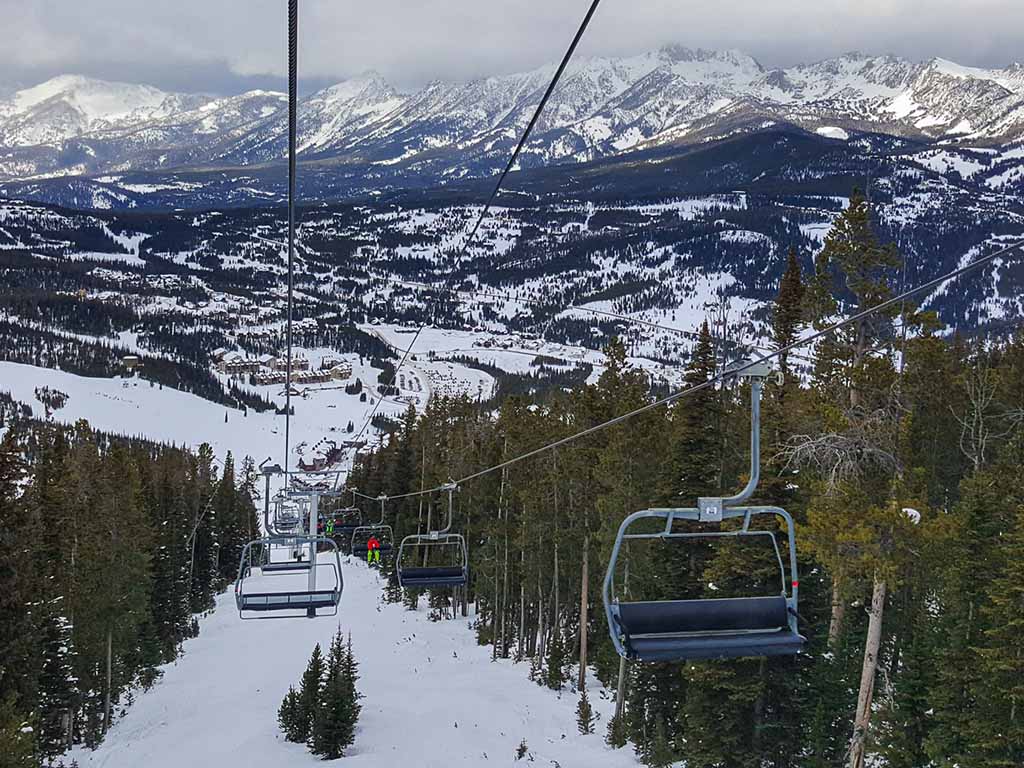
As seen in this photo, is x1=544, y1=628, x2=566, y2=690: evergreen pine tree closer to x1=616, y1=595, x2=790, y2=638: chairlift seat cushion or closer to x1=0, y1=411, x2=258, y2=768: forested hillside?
x1=0, y1=411, x2=258, y2=768: forested hillside

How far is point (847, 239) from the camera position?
18953mm

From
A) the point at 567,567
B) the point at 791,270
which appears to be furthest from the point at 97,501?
the point at 791,270

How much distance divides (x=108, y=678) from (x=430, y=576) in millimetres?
16488

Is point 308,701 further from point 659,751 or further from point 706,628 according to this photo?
point 706,628

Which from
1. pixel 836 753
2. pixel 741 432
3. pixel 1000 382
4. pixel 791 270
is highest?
pixel 791 270

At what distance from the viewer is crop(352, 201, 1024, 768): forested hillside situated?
643 inches

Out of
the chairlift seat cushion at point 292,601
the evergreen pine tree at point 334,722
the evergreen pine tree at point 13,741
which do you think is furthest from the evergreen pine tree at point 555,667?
the chairlift seat cushion at point 292,601

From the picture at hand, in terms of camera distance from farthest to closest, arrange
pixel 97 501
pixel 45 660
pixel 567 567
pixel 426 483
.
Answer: pixel 426 483
pixel 567 567
pixel 97 501
pixel 45 660

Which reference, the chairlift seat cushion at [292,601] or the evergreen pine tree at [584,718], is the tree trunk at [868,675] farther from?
the evergreen pine tree at [584,718]

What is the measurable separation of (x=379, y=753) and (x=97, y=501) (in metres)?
13.5

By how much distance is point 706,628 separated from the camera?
7551 millimetres

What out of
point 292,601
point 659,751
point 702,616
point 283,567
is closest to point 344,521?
→ point 659,751

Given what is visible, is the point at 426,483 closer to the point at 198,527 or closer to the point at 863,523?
the point at 198,527

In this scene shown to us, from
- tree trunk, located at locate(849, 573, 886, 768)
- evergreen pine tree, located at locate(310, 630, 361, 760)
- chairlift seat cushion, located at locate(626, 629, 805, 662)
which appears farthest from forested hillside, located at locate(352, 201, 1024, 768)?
chairlift seat cushion, located at locate(626, 629, 805, 662)
